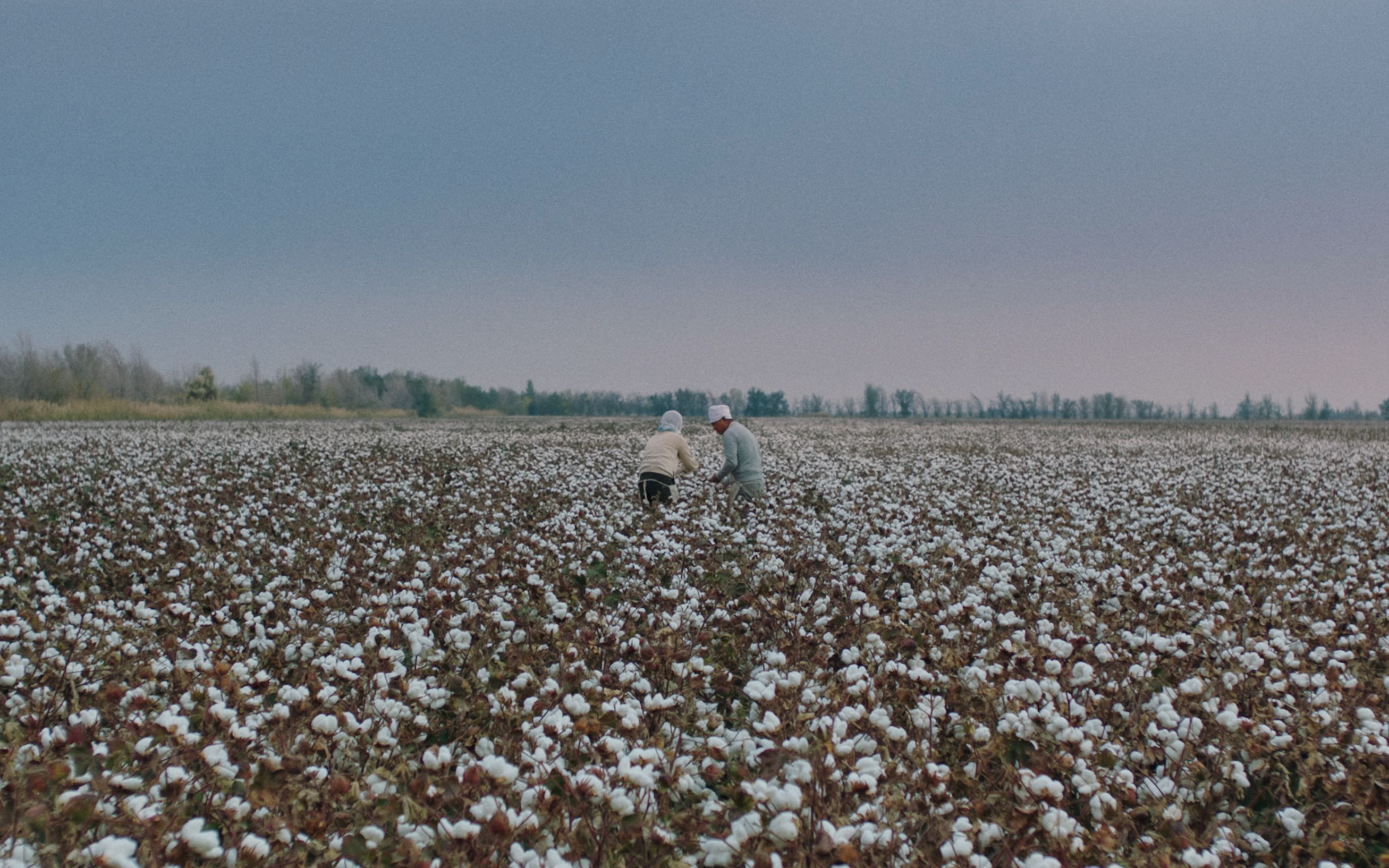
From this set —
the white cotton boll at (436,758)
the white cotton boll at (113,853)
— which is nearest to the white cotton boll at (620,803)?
the white cotton boll at (436,758)

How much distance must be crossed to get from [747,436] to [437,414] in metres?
99.7

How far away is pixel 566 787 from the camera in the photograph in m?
2.76

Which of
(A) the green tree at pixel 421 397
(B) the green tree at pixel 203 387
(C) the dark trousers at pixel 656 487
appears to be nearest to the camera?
(C) the dark trousers at pixel 656 487

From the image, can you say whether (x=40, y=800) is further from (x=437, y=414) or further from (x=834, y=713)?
(x=437, y=414)

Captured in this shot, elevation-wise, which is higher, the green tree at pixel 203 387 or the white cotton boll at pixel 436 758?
the green tree at pixel 203 387

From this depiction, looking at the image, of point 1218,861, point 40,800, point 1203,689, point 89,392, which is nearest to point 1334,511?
point 1203,689

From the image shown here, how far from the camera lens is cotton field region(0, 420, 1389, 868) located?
2615mm

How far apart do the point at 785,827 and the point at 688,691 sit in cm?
182

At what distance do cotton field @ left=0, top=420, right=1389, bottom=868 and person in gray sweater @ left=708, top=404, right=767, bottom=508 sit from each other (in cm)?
166

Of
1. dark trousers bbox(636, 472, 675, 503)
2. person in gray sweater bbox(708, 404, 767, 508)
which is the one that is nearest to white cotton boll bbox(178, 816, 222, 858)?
dark trousers bbox(636, 472, 675, 503)

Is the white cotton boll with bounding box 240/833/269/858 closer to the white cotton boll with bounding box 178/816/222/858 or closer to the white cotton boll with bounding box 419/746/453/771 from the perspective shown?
the white cotton boll with bounding box 178/816/222/858

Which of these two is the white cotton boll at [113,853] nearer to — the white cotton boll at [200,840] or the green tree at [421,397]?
the white cotton boll at [200,840]

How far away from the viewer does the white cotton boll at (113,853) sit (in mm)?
2059

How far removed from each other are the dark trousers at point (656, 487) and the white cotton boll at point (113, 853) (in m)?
9.26
